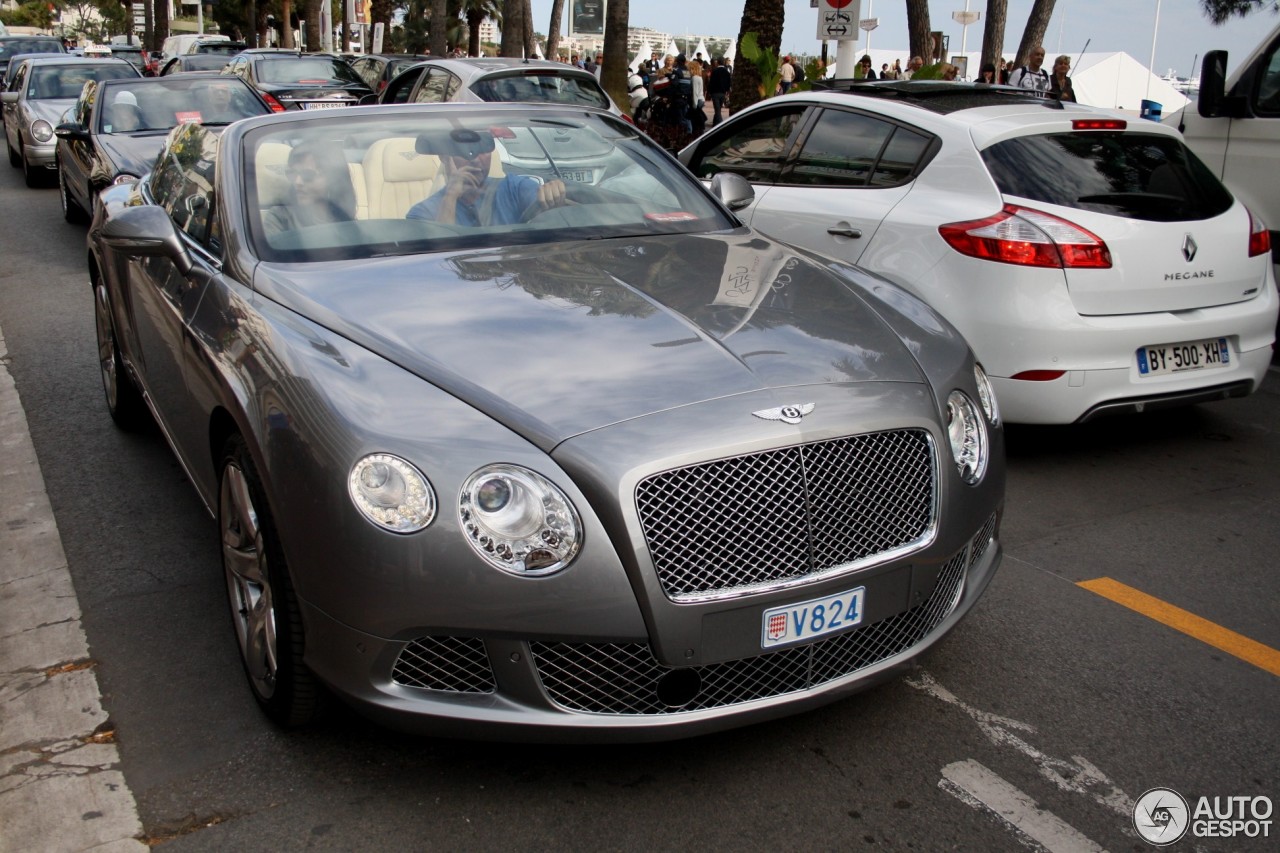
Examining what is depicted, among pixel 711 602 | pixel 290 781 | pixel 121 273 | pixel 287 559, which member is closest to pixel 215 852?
pixel 290 781

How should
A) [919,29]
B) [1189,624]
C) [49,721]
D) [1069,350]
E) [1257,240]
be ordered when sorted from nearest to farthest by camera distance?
[49,721], [1189,624], [1069,350], [1257,240], [919,29]

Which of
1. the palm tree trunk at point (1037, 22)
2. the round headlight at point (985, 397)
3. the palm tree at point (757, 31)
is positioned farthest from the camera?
the palm tree trunk at point (1037, 22)

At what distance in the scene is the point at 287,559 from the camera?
288cm

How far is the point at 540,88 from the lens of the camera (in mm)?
12750

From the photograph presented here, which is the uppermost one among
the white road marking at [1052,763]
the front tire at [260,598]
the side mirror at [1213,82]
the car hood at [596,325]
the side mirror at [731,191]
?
the side mirror at [1213,82]

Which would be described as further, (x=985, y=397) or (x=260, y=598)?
(x=985, y=397)

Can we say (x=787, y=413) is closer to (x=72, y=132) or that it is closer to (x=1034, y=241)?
(x=1034, y=241)

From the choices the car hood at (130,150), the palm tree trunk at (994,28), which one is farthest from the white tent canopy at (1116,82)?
the car hood at (130,150)

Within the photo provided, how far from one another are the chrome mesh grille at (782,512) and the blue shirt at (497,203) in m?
1.73

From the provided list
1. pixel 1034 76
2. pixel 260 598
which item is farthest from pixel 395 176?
pixel 1034 76

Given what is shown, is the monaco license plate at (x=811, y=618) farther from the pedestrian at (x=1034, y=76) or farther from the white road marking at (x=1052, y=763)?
the pedestrian at (x=1034, y=76)

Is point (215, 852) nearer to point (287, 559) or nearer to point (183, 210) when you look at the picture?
point (287, 559)

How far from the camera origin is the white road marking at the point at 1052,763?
2.99m

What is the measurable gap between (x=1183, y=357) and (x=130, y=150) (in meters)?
8.41
